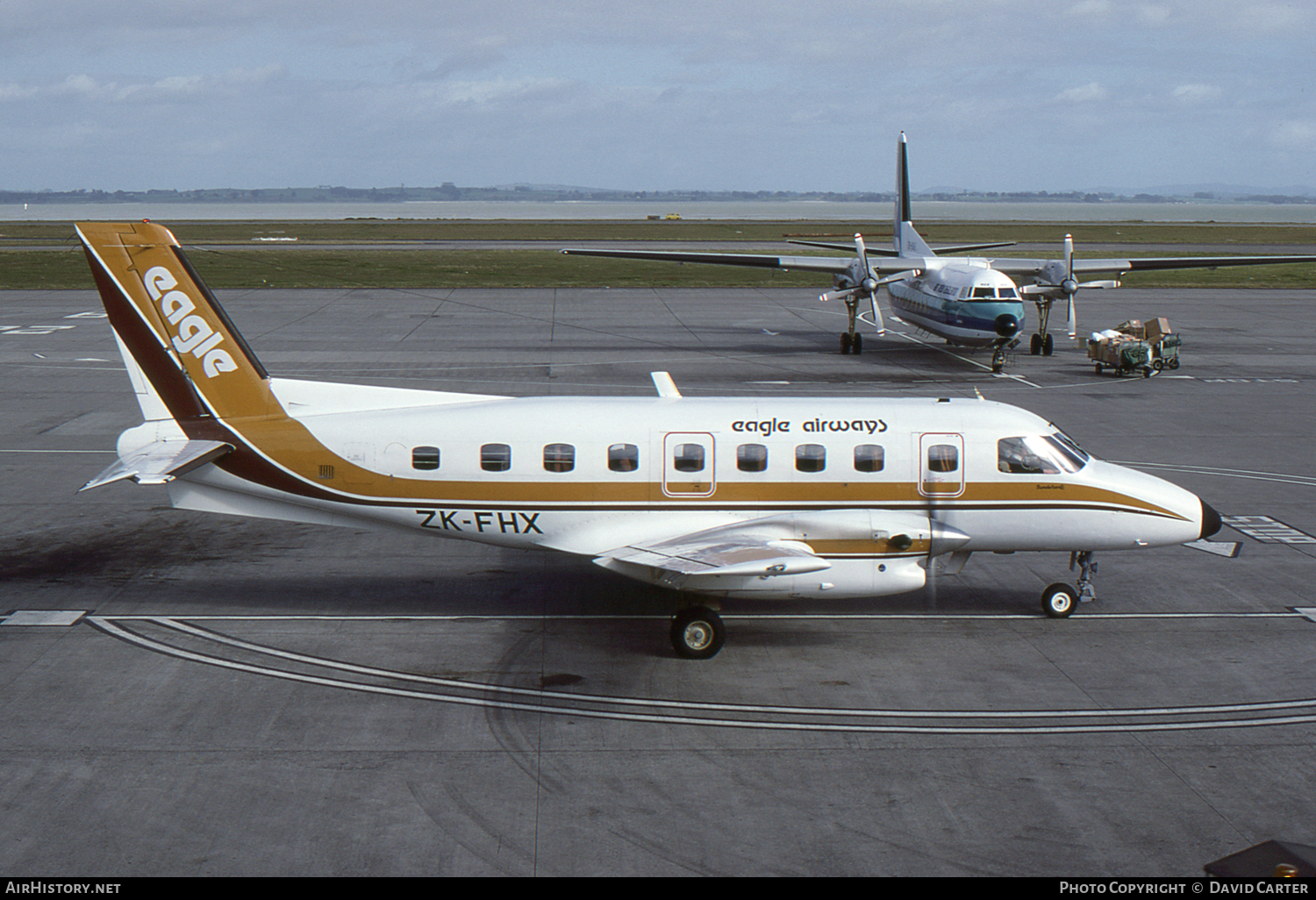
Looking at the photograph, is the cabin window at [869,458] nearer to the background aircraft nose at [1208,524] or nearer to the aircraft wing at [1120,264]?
the background aircraft nose at [1208,524]

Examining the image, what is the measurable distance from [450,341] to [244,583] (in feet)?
93.8

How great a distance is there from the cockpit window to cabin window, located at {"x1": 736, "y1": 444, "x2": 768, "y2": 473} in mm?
3465

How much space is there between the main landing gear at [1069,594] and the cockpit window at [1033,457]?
4.85ft

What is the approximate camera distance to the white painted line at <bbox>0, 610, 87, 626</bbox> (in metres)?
16.0

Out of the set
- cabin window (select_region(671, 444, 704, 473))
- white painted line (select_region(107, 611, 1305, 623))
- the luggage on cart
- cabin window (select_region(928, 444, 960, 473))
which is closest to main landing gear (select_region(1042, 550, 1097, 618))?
white painted line (select_region(107, 611, 1305, 623))

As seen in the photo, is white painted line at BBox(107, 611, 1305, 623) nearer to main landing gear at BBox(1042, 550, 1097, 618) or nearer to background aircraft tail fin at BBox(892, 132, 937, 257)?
main landing gear at BBox(1042, 550, 1097, 618)

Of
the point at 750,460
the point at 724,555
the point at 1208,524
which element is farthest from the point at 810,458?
the point at 1208,524

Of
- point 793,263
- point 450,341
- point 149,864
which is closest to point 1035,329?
point 793,263

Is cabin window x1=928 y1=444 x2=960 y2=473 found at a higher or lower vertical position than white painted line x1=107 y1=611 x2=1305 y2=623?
higher

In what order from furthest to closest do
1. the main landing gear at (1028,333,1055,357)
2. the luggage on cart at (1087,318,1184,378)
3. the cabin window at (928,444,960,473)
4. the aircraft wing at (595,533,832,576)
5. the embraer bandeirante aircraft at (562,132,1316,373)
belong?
the main landing gear at (1028,333,1055,357) → the embraer bandeirante aircraft at (562,132,1316,373) → the luggage on cart at (1087,318,1184,378) → the cabin window at (928,444,960,473) → the aircraft wing at (595,533,832,576)

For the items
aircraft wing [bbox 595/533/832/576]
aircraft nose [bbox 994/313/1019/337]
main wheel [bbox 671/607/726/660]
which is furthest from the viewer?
aircraft nose [bbox 994/313/1019/337]

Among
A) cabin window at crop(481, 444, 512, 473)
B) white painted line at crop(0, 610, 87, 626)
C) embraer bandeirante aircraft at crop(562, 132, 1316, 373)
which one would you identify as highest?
embraer bandeirante aircraft at crop(562, 132, 1316, 373)

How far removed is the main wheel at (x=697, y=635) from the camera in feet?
48.8

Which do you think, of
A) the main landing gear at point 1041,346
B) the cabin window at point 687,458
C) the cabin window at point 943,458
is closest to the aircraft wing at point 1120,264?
the main landing gear at point 1041,346
